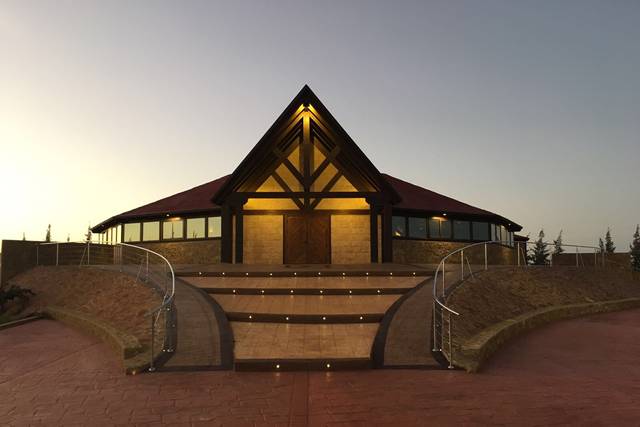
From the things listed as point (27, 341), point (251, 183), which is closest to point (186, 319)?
point (27, 341)

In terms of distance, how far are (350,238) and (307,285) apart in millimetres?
7915

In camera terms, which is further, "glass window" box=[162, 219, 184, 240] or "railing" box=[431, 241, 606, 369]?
"glass window" box=[162, 219, 184, 240]

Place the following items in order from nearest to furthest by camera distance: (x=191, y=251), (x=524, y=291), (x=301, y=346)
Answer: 1. (x=301, y=346)
2. (x=524, y=291)
3. (x=191, y=251)

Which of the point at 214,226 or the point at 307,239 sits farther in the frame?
the point at 214,226

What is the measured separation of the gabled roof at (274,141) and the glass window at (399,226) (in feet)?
12.4

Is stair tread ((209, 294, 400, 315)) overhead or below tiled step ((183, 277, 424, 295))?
below

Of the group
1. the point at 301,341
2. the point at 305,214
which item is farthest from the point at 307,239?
the point at 301,341

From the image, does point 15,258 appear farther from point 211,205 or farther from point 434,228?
point 434,228

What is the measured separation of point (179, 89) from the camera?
85.6 ft

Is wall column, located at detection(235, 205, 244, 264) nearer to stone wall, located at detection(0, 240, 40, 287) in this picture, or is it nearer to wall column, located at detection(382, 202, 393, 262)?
wall column, located at detection(382, 202, 393, 262)

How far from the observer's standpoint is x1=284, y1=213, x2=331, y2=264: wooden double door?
65.3 feet

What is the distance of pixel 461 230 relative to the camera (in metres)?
24.0

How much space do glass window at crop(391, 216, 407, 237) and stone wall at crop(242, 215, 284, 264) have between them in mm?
6025

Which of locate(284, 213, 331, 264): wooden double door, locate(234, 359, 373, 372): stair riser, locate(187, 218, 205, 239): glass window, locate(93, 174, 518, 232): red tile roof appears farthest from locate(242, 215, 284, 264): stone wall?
locate(234, 359, 373, 372): stair riser
